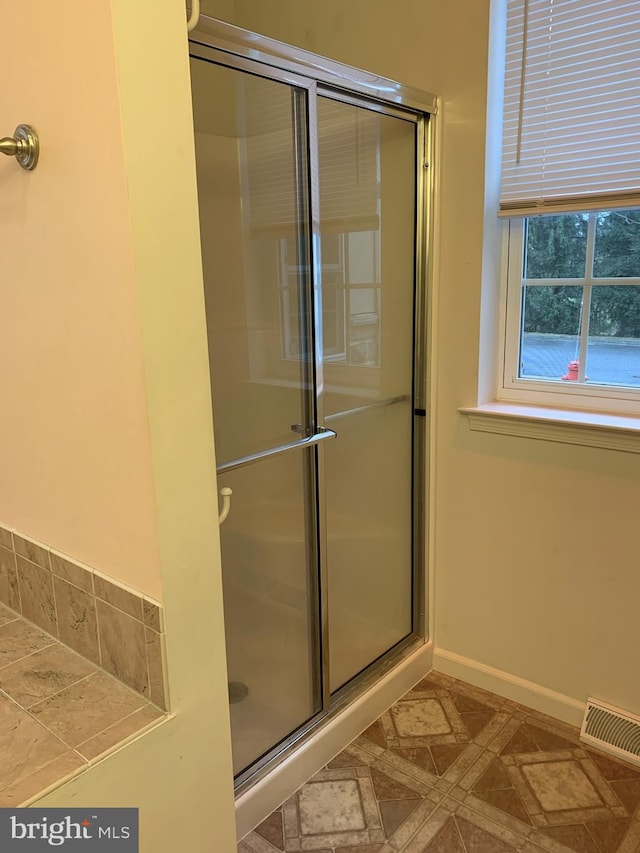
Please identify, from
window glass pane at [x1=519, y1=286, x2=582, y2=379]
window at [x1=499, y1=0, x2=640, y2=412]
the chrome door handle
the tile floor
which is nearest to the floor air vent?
the tile floor

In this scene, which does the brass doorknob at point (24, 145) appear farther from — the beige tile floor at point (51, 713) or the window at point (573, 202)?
the window at point (573, 202)

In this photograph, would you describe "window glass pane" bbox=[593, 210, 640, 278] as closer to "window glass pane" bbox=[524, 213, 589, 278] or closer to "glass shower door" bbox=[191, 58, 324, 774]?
"window glass pane" bbox=[524, 213, 589, 278]

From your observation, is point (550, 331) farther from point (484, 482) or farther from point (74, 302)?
point (74, 302)

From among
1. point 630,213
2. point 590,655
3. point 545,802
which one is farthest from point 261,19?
point 545,802

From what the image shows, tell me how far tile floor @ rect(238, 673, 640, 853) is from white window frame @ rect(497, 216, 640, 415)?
3.31 feet

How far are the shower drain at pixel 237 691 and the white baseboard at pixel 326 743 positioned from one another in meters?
0.22

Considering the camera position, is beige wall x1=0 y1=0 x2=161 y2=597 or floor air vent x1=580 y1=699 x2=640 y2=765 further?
floor air vent x1=580 y1=699 x2=640 y2=765

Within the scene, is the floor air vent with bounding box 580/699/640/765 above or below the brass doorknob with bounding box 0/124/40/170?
below

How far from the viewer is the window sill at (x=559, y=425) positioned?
177cm

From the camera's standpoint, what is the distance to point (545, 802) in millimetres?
1730

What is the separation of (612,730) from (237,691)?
1.12m

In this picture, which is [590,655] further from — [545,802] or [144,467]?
[144,467]

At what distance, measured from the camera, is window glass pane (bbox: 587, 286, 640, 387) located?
1.83 m

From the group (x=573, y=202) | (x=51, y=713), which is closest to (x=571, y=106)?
(x=573, y=202)
